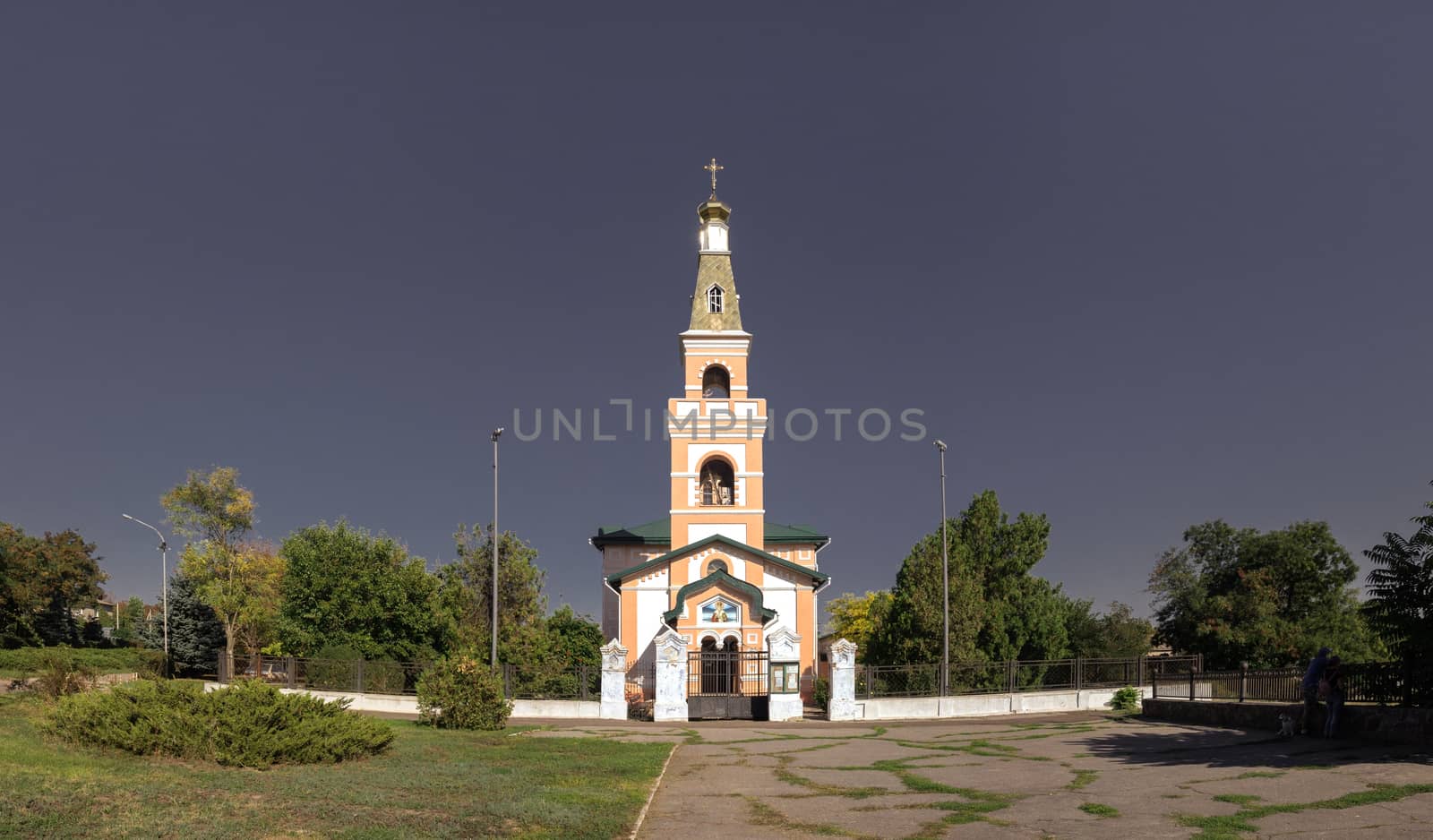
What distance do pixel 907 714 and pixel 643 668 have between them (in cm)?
1317

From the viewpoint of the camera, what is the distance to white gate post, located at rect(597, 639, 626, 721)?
29.5m

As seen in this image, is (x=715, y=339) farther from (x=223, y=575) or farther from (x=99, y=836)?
(x=99, y=836)

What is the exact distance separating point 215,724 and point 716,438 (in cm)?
3026

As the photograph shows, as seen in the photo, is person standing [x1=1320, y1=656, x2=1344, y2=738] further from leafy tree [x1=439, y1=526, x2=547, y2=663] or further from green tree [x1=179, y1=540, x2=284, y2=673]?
green tree [x1=179, y1=540, x2=284, y2=673]

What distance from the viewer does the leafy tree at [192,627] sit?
50844mm

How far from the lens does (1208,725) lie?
21109 millimetres

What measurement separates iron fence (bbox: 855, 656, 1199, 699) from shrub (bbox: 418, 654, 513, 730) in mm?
12078

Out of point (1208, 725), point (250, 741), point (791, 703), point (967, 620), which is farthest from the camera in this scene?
point (967, 620)

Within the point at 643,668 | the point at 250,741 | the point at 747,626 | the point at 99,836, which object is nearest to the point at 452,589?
the point at 643,668

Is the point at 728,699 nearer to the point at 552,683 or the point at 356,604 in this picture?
the point at 552,683

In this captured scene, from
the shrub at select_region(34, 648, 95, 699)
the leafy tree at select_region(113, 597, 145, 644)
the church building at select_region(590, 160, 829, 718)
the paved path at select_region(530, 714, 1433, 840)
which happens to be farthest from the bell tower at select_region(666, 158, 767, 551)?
the leafy tree at select_region(113, 597, 145, 644)

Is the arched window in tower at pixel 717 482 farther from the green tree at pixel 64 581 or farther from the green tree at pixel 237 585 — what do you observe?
the green tree at pixel 64 581

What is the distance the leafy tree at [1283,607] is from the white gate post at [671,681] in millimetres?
25111

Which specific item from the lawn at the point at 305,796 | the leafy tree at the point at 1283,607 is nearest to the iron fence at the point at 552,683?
the lawn at the point at 305,796
